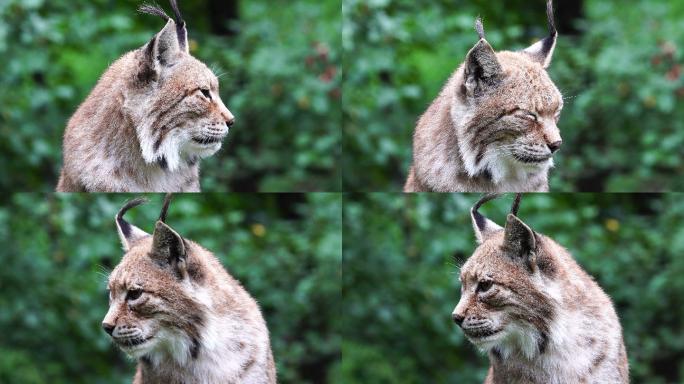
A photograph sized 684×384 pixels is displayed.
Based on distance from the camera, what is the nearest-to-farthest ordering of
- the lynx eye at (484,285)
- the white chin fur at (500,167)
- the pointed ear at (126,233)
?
1. the white chin fur at (500,167)
2. the lynx eye at (484,285)
3. the pointed ear at (126,233)

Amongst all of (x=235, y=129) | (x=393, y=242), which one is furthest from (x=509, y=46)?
(x=235, y=129)

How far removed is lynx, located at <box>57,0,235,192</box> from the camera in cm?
455

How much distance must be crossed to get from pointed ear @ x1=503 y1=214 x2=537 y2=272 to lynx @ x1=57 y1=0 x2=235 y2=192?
3.77 ft

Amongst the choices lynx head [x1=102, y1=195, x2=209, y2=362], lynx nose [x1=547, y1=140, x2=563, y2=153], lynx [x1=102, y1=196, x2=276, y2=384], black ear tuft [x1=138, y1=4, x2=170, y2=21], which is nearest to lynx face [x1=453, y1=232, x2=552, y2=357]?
lynx nose [x1=547, y1=140, x2=563, y2=153]

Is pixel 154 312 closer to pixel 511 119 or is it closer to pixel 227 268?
pixel 511 119

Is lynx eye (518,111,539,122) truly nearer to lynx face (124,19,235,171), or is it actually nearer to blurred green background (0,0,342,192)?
lynx face (124,19,235,171)

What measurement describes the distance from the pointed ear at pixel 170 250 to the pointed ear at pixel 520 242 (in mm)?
1263

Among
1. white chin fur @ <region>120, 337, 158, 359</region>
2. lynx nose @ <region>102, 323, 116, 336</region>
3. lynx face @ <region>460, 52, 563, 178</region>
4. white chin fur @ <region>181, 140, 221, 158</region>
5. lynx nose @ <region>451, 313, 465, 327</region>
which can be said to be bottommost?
white chin fur @ <region>120, 337, 158, 359</region>

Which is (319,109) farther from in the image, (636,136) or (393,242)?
(636,136)

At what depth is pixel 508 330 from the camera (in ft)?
15.5

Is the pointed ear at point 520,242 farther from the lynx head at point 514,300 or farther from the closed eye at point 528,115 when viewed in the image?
the closed eye at point 528,115

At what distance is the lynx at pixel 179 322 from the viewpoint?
470 centimetres

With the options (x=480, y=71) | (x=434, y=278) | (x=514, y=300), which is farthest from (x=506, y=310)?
(x=434, y=278)

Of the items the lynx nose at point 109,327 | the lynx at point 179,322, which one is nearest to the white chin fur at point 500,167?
the lynx at point 179,322
